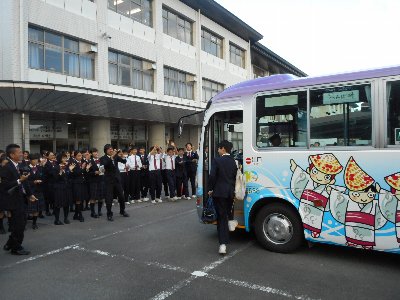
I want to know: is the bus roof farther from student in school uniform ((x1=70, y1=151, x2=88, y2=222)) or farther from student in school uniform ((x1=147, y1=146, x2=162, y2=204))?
student in school uniform ((x1=147, y1=146, x2=162, y2=204))

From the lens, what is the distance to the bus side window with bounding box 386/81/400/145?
4.55 meters

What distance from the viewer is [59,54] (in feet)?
48.6

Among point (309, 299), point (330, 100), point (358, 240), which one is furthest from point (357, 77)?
point (309, 299)

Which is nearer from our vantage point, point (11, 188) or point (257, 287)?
point (257, 287)

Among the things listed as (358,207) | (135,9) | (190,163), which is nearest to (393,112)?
(358,207)

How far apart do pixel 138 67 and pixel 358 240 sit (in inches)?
655

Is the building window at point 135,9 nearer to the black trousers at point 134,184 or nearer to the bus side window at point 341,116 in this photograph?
the black trousers at point 134,184

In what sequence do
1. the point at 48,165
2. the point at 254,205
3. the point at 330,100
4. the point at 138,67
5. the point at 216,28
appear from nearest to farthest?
1. the point at 330,100
2. the point at 254,205
3. the point at 48,165
4. the point at 138,67
5. the point at 216,28

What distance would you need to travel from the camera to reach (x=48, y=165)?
8438 millimetres

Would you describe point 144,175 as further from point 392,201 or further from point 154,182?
point 392,201

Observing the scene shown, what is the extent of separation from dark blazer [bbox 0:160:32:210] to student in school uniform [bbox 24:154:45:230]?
194cm

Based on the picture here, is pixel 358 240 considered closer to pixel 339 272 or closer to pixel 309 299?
pixel 339 272

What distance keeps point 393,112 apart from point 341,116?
0.67m

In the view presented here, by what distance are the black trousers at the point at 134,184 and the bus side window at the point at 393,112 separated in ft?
27.5
